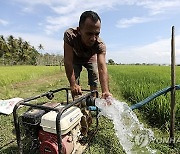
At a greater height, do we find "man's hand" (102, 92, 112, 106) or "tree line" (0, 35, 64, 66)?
"tree line" (0, 35, 64, 66)

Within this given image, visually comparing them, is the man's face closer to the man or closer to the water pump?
the man

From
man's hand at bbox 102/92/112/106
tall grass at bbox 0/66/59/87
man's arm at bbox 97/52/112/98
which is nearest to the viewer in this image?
man's hand at bbox 102/92/112/106

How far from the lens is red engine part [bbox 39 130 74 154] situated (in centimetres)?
181

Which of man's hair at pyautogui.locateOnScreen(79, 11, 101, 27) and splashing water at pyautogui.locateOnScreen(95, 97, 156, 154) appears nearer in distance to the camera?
man's hair at pyautogui.locateOnScreen(79, 11, 101, 27)

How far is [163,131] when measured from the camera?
314 centimetres

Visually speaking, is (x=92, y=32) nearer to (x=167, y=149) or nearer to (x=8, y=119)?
(x=167, y=149)

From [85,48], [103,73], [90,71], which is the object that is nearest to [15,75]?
[90,71]

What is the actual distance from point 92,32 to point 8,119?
7.17ft

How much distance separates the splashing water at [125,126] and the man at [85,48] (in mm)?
105

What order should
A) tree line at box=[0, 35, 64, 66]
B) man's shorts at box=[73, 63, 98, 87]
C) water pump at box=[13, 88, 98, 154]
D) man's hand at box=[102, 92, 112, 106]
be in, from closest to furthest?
water pump at box=[13, 88, 98, 154]
man's hand at box=[102, 92, 112, 106]
man's shorts at box=[73, 63, 98, 87]
tree line at box=[0, 35, 64, 66]

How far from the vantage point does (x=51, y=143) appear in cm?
181

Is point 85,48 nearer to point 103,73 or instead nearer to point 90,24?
point 103,73

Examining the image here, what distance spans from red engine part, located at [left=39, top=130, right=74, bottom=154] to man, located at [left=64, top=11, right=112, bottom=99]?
0.56m

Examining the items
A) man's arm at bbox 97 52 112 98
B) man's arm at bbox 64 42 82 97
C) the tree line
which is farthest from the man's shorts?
the tree line
